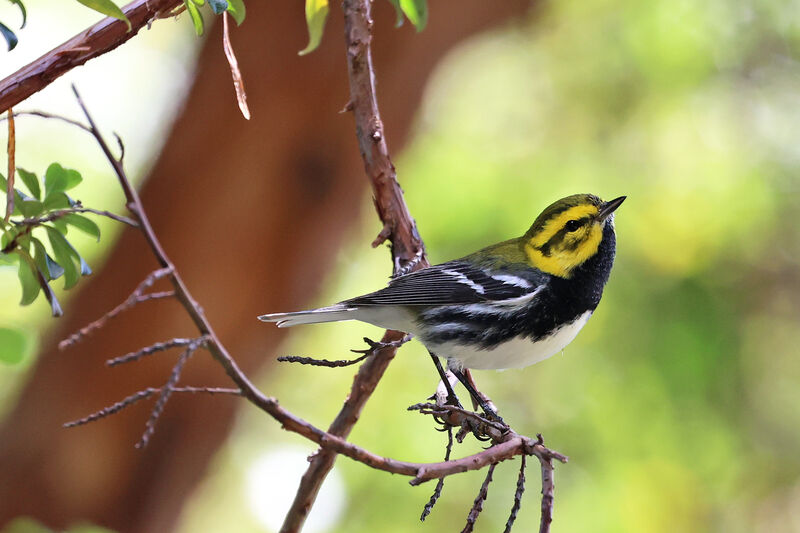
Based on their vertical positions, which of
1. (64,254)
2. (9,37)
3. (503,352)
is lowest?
(64,254)

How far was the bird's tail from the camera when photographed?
5.49ft

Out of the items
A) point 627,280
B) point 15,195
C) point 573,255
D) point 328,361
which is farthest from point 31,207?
point 627,280

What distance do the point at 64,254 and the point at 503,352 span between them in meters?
0.94

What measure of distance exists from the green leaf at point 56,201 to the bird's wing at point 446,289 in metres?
0.80

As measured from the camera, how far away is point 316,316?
1733mm

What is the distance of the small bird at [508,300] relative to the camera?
172 centimetres

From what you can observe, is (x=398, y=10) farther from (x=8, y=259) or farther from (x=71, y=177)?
(x=8, y=259)

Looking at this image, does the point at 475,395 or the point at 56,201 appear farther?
the point at 475,395

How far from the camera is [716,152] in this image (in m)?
3.77

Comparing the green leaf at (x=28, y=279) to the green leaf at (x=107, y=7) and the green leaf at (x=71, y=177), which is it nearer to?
the green leaf at (x=71, y=177)

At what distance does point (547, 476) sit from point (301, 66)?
212 centimetres

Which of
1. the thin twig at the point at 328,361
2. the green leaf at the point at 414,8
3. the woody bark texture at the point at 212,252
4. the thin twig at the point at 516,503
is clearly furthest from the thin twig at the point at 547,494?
the woody bark texture at the point at 212,252

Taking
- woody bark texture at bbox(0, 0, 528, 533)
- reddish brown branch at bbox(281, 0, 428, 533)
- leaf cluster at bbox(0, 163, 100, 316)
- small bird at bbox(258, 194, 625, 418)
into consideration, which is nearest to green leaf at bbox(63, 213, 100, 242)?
leaf cluster at bbox(0, 163, 100, 316)

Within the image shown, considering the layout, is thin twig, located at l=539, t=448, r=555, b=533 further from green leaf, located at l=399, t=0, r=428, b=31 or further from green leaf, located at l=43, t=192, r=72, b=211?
green leaf, located at l=399, t=0, r=428, b=31
